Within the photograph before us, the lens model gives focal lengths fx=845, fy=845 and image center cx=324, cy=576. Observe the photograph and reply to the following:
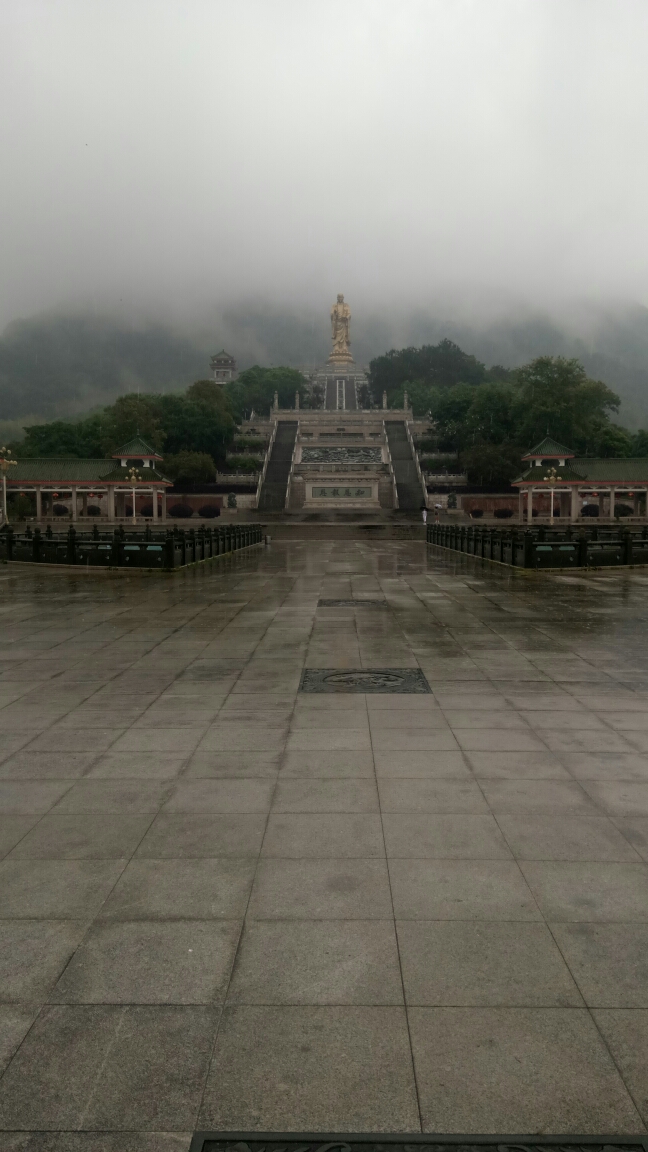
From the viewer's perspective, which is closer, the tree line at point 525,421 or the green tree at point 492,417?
the tree line at point 525,421

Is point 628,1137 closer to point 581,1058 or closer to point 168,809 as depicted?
point 581,1058

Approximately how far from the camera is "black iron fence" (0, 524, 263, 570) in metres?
23.1

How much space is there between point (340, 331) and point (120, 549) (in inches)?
4545

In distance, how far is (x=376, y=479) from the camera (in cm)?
6881

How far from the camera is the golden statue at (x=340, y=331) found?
127062mm

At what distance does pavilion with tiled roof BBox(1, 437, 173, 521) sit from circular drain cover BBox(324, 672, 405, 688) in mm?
58380

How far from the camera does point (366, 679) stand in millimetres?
8750

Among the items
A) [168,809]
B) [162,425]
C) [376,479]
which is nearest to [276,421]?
[162,425]

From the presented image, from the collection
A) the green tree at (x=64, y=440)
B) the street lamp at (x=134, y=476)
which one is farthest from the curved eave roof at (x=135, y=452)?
the green tree at (x=64, y=440)

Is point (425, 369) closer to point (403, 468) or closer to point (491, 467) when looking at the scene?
point (403, 468)

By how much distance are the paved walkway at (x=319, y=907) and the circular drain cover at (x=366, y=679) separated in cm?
41

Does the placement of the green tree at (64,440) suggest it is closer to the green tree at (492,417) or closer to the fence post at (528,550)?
the green tree at (492,417)

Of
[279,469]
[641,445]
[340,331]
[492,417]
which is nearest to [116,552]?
[279,469]

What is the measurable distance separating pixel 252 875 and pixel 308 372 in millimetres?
153121
